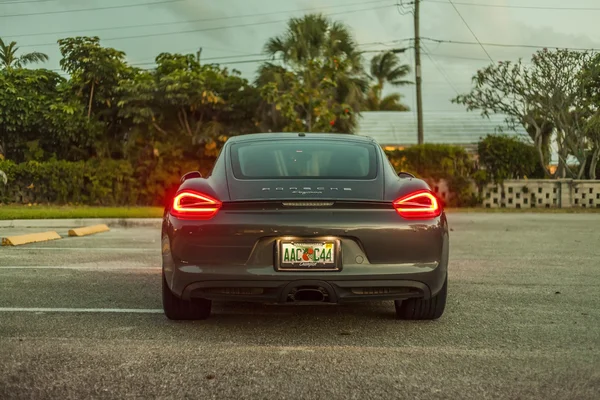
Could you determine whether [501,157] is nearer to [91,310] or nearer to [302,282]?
[91,310]

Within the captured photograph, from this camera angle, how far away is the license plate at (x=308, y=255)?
16.4 ft

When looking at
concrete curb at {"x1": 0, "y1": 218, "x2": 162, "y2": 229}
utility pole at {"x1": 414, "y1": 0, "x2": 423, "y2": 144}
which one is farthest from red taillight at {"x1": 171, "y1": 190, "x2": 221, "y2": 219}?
utility pole at {"x1": 414, "y1": 0, "x2": 423, "y2": 144}

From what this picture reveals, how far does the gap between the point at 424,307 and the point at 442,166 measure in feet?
70.1

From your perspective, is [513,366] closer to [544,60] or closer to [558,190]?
[558,190]

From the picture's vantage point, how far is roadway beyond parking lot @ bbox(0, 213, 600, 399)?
390cm

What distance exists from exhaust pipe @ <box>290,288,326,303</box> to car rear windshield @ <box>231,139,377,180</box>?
0.83 m

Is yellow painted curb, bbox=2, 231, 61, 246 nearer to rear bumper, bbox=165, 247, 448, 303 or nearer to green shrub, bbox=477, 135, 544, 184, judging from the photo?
rear bumper, bbox=165, 247, 448, 303

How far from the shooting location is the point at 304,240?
196 inches

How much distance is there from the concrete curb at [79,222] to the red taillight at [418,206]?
12.0 m

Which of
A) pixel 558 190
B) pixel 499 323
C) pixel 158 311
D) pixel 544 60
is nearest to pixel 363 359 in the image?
pixel 499 323

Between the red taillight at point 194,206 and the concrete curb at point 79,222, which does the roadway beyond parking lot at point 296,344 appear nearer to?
the red taillight at point 194,206

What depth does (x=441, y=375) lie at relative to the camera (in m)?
4.14

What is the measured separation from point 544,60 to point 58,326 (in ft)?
90.2

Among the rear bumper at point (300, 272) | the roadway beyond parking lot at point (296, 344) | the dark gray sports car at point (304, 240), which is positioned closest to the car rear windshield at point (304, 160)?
the dark gray sports car at point (304, 240)
